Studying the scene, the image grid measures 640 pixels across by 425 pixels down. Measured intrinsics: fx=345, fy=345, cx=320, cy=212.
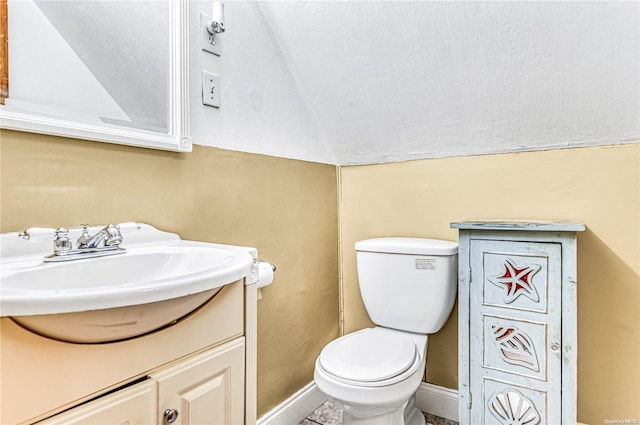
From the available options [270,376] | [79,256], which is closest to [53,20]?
[79,256]

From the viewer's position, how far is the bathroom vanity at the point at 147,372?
48 centimetres

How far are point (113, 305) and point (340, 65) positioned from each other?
4.10 ft

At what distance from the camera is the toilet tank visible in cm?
135

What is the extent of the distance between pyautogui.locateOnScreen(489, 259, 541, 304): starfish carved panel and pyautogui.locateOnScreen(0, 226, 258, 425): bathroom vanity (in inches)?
32.2

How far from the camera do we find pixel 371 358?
119 centimetres

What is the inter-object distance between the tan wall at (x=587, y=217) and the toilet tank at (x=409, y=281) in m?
0.19

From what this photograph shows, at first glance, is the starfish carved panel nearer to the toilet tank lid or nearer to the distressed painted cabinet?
the distressed painted cabinet

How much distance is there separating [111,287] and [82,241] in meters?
0.38

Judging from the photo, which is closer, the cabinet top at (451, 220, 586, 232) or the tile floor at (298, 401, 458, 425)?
the cabinet top at (451, 220, 586, 232)

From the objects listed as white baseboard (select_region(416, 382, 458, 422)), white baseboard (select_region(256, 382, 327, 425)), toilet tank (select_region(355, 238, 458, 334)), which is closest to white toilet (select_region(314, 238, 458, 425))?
toilet tank (select_region(355, 238, 458, 334))

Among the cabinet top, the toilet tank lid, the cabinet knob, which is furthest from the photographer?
the toilet tank lid

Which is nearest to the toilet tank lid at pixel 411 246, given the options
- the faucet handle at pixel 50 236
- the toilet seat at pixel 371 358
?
the toilet seat at pixel 371 358

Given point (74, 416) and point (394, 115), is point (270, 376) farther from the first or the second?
point (394, 115)

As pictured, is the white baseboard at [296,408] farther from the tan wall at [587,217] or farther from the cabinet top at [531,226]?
the cabinet top at [531,226]
